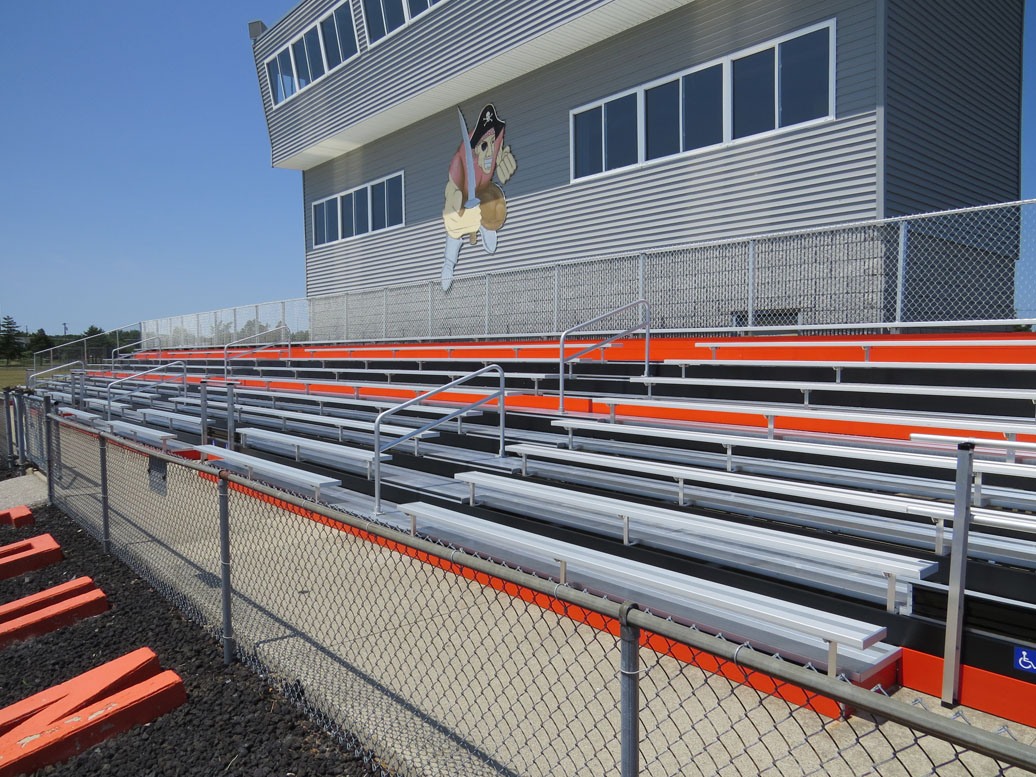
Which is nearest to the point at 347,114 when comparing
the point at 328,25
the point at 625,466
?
the point at 328,25

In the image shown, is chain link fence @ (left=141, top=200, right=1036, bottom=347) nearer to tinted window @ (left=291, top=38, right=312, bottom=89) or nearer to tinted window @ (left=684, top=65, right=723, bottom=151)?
tinted window @ (left=684, top=65, right=723, bottom=151)

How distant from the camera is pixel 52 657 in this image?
4.29m

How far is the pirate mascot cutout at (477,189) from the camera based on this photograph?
14680 mm

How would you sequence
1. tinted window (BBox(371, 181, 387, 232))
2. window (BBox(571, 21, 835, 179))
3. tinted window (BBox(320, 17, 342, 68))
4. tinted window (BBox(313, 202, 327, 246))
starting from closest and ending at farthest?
window (BBox(571, 21, 835, 179)) < tinted window (BBox(320, 17, 342, 68)) < tinted window (BBox(371, 181, 387, 232)) < tinted window (BBox(313, 202, 327, 246))

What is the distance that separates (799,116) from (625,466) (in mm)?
7170

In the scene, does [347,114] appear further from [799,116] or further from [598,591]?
[598,591]

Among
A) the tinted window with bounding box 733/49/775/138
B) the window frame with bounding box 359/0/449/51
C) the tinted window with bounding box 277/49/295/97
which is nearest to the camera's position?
the tinted window with bounding box 733/49/775/138

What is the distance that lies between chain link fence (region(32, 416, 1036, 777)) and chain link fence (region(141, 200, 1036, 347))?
5234 millimetres

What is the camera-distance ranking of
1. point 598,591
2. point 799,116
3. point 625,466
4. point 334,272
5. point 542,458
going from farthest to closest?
point 334,272
point 799,116
point 542,458
point 625,466
point 598,591

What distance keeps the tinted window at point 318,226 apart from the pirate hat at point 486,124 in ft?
23.3

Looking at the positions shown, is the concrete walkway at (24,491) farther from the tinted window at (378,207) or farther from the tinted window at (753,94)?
the tinted window at (753,94)

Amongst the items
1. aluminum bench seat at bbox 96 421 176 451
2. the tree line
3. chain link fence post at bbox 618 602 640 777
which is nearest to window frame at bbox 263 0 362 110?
aluminum bench seat at bbox 96 421 176 451

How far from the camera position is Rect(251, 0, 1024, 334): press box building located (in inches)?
365

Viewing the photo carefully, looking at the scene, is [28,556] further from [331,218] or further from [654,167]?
[331,218]
